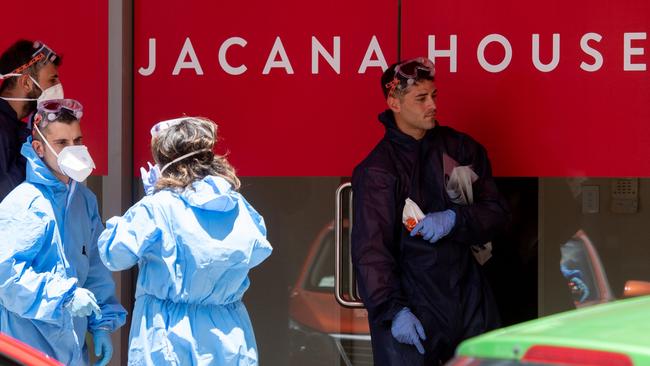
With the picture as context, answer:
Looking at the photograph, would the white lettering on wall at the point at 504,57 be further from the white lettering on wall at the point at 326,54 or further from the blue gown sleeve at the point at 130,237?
the blue gown sleeve at the point at 130,237

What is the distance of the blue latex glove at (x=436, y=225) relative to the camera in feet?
15.3

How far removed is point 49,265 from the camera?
421 cm

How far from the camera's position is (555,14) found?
5.33 meters

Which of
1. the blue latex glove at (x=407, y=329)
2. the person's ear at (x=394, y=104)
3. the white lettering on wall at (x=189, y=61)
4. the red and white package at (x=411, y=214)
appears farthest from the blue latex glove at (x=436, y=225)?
the white lettering on wall at (x=189, y=61)

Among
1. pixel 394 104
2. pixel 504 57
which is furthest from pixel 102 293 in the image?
pixel 504 57

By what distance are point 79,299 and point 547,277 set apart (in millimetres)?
2341

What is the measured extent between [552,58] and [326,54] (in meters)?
1.09

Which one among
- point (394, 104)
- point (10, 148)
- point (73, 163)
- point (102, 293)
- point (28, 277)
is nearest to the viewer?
point (28, 277)

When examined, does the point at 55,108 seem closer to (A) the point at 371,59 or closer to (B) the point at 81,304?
(B) the point at 81,304

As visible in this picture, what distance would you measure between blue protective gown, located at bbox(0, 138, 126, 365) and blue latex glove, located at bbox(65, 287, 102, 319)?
0.9 inches

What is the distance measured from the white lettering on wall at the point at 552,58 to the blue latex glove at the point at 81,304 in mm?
2398

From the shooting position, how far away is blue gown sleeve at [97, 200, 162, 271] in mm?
3900

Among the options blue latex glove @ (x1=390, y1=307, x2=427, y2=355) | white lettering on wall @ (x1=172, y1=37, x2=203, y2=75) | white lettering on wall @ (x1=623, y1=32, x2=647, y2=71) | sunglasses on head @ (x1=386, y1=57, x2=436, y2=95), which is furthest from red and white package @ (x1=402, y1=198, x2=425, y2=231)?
white lettering on wall @ (x1=172, y1=37, x2=203, y2=75)

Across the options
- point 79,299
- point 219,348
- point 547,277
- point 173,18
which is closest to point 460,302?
point 547,277
